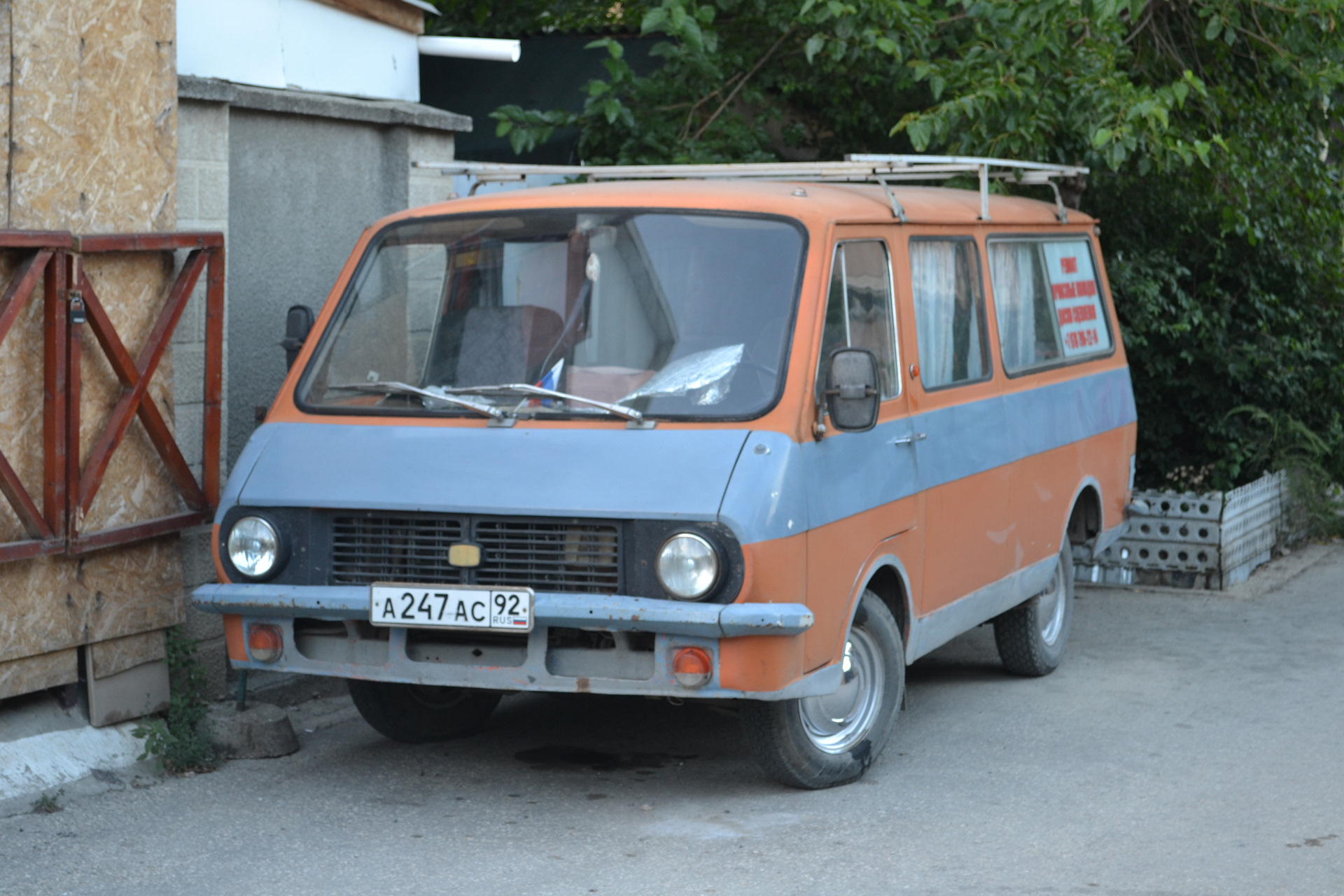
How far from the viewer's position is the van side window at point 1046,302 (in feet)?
24.6

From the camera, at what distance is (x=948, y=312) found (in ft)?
22.5

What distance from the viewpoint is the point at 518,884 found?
4.94m

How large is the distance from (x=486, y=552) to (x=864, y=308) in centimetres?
169

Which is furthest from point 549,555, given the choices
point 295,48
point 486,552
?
point 295,48

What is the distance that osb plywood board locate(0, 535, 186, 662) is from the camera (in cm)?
603

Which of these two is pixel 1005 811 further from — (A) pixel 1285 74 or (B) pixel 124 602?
(A) pixel 1285 74

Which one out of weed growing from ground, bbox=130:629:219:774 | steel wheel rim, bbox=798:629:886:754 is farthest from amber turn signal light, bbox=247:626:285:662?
steel wheel rim, bbox=798:629:886:754

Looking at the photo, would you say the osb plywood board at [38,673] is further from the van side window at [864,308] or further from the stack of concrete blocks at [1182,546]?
the stack of concrete blocks at [1182,546]

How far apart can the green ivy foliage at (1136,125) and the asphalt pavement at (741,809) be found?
3.33m

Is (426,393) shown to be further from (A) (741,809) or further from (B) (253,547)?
(A) (741,809)

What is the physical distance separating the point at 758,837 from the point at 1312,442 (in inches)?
324

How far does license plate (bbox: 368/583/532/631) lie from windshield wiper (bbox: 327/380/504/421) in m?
0.63

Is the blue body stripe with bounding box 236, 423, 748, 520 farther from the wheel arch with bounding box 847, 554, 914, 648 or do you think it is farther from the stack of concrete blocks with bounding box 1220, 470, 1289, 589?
the stack of concrete blocks with bounding box 1220, 470, 1289, 589

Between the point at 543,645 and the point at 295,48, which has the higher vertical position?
the point at 295,48
